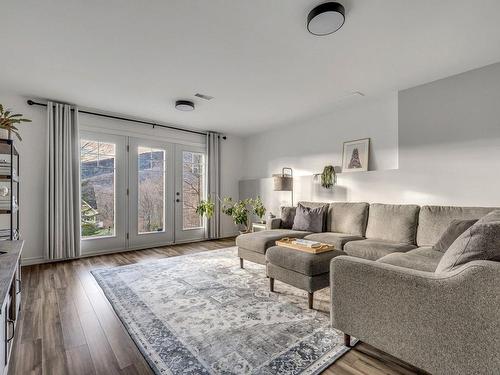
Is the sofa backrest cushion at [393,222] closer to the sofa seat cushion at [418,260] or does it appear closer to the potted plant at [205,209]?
the sofa seat cushion at [418,260]

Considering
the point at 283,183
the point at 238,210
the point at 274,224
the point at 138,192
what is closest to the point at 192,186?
the point at 138,192

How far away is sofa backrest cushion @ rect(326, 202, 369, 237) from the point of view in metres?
3.46

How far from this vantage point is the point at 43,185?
3.75 meters

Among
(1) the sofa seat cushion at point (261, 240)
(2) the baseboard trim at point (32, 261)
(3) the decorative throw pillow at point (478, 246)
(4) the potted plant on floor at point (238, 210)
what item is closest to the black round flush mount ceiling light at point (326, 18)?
(3) the decorative throw pillow at point (478, 246)

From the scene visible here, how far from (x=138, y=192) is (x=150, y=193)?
0.73 ft

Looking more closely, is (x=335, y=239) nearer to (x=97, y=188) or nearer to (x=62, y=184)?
(x=97, y=188)

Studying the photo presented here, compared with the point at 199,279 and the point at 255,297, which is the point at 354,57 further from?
the point at 199,279

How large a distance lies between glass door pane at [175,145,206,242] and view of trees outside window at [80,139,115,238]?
3.86 feet

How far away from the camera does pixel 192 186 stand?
212 inches

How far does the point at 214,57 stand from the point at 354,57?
137 centimetres

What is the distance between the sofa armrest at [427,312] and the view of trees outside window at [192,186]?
405cm

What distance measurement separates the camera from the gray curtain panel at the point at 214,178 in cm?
550

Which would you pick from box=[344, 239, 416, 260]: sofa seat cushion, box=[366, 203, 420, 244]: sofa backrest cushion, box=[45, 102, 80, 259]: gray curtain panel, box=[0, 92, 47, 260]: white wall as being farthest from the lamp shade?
box=[0, 92, 47, 260]: white wall

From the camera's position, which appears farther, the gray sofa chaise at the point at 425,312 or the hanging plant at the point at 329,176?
the hanging plant at the point at 329,176
